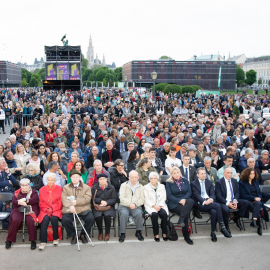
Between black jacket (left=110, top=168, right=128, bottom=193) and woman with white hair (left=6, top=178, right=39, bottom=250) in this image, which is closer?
woman with white hair (left=6, top=178, right=39, bottom=250)

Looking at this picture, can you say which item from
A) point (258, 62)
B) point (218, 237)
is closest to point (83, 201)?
point (218, 237)

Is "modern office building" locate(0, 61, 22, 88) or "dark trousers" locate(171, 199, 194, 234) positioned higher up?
"modern office building" locate(0, 61, 22, 88)

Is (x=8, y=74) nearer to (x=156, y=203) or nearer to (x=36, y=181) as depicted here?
(x=36, y=181)

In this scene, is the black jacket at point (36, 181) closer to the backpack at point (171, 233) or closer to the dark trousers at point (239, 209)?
the backpack at point (171, 233)

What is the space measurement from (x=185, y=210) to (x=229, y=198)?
3.74 ft

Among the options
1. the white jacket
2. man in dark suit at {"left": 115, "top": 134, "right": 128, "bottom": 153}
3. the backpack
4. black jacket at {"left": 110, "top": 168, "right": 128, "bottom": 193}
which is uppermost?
man in dark suit at {"left": 115, "top": 134, "right": 128, "bottom": 153}

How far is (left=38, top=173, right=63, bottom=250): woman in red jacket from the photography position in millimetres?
5263

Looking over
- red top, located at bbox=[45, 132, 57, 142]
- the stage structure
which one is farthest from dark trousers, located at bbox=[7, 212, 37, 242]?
the stage structure

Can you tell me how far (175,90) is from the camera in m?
36.4

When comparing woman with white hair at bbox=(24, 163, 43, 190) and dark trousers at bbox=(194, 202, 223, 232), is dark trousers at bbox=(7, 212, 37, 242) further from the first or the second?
dark trousers at bbox=(194, 202, 223, 232)

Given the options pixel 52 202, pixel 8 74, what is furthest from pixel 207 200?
pixel 8 74

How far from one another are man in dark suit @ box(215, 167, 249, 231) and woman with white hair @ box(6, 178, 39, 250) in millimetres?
3701

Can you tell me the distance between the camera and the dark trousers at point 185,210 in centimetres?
547

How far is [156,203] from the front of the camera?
5.79 metres
